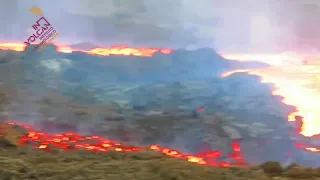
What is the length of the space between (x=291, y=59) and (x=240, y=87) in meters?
1.00

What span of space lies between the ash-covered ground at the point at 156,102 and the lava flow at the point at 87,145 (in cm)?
15

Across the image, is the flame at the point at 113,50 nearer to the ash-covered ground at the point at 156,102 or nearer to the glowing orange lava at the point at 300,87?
the ash-covered ground at the point at 156,102

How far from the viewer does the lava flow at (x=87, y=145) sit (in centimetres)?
422

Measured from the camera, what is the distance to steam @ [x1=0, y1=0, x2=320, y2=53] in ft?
20.5

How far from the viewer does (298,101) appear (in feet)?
18.9

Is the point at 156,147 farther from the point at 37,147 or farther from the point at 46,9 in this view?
the point at 46,9

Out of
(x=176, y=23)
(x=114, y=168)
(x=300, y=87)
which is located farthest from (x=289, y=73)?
(x=114, y=168)

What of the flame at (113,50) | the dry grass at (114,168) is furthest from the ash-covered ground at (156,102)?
the dry grass at (114,168)

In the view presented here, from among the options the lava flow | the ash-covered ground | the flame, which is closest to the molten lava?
the flame

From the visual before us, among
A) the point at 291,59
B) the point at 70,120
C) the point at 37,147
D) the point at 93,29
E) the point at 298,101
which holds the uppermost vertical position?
the point at 93,29

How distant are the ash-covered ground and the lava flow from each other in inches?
5.8

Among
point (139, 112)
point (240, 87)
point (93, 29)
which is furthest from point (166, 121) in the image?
point (93, 29)

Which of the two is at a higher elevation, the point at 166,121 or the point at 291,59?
the point at 291,59

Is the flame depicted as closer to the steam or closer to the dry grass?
the steam
